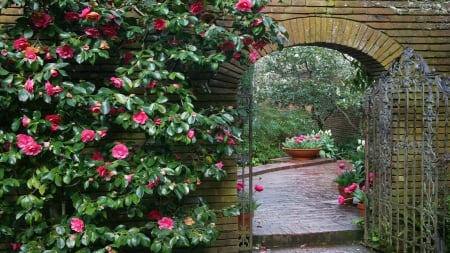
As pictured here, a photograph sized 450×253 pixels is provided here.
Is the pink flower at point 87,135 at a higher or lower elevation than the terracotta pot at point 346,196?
higher

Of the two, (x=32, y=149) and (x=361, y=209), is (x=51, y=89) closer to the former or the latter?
(x=32, y=149)

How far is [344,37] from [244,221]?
218cm

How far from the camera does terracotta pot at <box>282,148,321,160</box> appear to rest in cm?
1309

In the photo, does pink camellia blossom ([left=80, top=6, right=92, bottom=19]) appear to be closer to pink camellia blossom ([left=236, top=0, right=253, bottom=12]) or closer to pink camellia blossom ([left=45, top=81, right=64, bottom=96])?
pink camellia blossom ([left=45, top=81, right=64, bottom=96])

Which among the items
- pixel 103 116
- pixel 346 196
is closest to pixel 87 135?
pixel 103 116

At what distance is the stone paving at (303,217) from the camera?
210 inches

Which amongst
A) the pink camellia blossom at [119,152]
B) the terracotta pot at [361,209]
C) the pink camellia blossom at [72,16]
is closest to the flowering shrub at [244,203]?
the terracotta pot at [361,209]

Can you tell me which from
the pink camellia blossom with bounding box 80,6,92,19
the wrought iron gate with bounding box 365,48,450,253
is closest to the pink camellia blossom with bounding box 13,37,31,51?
the pink camellia blossom with bounding box 80,6,92,19

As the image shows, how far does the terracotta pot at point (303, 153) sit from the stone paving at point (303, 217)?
2.90m

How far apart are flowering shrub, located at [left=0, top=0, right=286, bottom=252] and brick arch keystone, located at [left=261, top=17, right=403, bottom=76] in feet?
2.89

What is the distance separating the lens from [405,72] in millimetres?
4539

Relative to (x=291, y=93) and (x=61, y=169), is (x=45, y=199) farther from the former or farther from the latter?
(x=291, y=93)

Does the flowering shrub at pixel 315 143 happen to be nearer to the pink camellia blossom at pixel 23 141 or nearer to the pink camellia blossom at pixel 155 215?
the pink camellia blossom at pixel 155 215

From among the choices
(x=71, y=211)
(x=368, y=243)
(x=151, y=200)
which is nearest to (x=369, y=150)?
(x=368, y=243)
